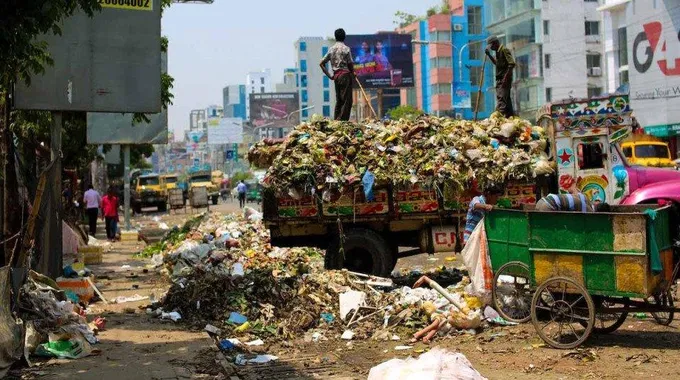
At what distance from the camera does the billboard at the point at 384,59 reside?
74000 mm

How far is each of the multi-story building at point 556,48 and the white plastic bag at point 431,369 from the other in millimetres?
52719

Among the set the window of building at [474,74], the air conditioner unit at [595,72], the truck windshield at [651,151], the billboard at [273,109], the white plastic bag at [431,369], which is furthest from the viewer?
the billboard at [273,109]

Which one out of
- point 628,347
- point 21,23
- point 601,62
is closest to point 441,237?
point 628,347

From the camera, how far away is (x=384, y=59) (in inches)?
2923

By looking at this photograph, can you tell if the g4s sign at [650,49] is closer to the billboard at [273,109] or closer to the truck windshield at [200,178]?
the truck windshield at [200,178]

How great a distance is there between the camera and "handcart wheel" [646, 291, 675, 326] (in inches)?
346

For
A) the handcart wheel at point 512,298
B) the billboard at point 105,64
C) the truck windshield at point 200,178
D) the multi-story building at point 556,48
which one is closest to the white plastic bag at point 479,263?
the handcart wheel at point 512,298

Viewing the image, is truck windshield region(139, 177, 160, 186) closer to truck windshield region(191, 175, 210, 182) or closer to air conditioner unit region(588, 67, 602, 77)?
truck windshield region(191, 175, 210, 182)

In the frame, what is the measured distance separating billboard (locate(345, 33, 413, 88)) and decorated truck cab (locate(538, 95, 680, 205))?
59.2 meters

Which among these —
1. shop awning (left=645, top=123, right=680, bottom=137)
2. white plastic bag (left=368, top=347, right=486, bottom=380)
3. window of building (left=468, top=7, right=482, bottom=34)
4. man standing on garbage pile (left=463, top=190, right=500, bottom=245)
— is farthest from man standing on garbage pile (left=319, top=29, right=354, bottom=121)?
window of building (left=468, top=7, right=482, bottom=34)

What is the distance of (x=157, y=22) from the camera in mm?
13922

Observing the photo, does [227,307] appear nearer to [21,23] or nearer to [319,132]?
[319,132]

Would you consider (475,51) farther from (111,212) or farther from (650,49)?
(111,212)

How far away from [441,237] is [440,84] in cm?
6876
